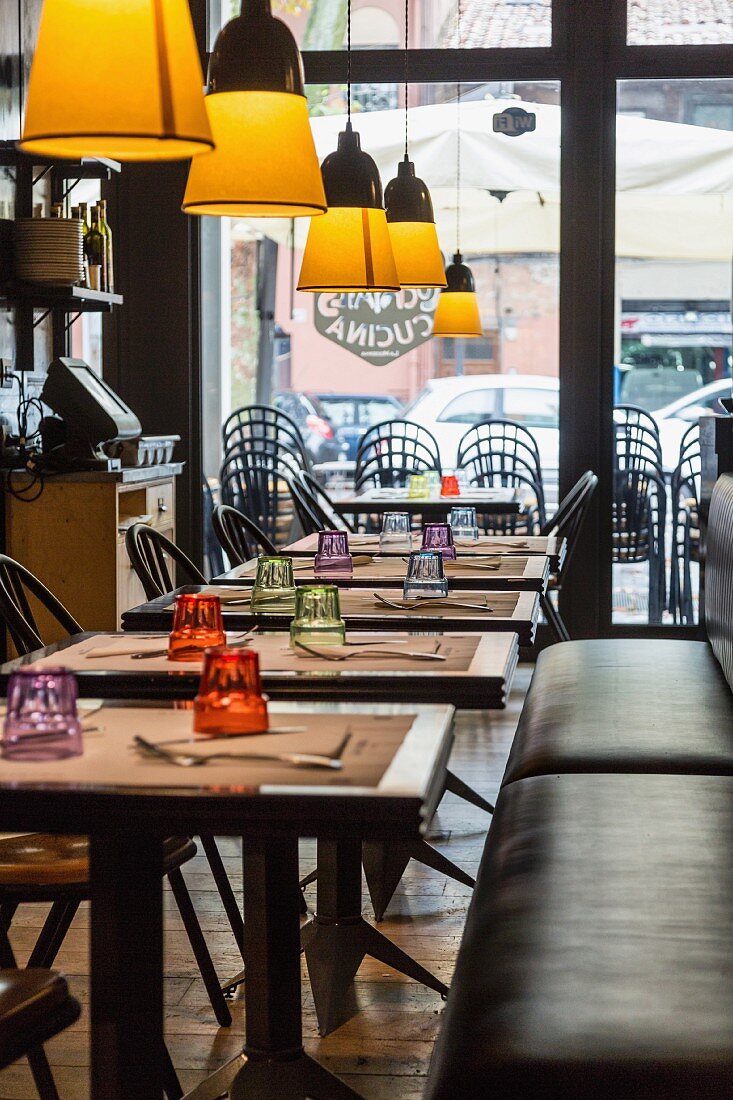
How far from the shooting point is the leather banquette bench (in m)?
1.53

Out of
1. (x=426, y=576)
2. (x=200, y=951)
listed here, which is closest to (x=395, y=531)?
(x=426, y=576)

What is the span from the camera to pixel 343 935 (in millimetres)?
2854

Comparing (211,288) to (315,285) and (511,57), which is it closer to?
(511,57)

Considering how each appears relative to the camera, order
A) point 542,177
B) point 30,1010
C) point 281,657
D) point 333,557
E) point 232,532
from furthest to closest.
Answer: point 542,177
point 232,532
point 333,557
point 281,657
point 30,1010

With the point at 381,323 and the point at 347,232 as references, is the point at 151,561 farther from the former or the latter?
the point at 381,323

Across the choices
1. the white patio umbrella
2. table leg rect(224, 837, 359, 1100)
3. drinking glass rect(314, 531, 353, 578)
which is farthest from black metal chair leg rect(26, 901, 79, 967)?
the white patio umbrella

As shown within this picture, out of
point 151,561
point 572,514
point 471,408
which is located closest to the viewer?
point 151,561

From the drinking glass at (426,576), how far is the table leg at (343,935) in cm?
53

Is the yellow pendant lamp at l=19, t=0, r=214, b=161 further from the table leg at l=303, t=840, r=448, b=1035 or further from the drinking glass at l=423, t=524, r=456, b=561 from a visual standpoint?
the drinking glass at l=423, t=524, r=456, b=561

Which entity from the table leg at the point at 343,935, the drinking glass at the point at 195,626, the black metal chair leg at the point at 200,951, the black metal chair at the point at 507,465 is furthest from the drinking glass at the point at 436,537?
the black metal chair at the point at 507,465


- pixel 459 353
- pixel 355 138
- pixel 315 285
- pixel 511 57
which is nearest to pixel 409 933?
pixel 315 285

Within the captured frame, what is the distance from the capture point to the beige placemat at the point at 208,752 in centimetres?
146

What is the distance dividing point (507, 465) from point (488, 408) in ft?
0.94

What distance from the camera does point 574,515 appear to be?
19.2ft
